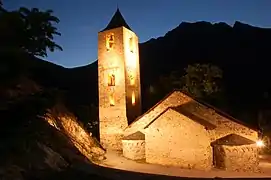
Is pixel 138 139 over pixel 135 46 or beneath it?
beneath

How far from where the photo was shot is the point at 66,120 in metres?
21.9

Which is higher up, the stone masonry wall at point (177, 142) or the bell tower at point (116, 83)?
the bell tower at point (116, 83)

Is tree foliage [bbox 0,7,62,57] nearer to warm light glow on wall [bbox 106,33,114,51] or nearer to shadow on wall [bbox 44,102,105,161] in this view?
shadow on wall [bbox 44,102,105,161]

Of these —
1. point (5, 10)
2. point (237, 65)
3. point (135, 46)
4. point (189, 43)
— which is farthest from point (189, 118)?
point (189, 43)

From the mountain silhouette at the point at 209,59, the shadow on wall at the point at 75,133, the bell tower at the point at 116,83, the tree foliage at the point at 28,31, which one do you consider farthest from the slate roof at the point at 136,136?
the mountain silhouette at the point at 209,59

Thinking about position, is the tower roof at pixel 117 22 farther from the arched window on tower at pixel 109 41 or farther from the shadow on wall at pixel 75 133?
the shadow on wall at pixel 75 133

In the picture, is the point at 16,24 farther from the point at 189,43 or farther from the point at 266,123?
the point at 189,43

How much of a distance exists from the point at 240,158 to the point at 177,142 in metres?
4.15

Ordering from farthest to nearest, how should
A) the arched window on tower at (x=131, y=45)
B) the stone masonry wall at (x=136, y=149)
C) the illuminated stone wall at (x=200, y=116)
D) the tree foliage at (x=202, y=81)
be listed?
the tree foliage at (x=202, y=81), the arched window on tower at (x=131, y=45), the stone masonry wall at (x=136, y=149), the illuminated stone wall at (x=200, y=116)

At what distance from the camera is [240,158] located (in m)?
18.0

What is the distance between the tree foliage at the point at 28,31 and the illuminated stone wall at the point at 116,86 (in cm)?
1798

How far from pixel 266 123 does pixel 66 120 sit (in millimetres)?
19315

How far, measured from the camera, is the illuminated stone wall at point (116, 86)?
25922 millimetres

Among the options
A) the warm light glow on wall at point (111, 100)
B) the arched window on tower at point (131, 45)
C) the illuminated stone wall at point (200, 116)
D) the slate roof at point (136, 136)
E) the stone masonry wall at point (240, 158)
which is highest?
the arched window on tower at point (131, 45)
